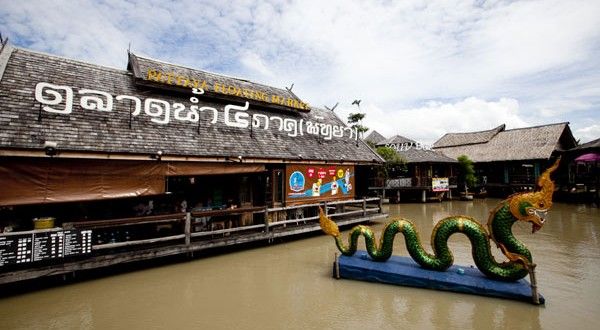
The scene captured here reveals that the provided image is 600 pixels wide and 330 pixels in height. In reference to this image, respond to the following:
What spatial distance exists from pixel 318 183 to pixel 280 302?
6.93 meters

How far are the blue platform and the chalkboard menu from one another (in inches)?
233

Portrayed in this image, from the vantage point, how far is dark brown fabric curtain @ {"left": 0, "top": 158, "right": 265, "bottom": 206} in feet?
22.5

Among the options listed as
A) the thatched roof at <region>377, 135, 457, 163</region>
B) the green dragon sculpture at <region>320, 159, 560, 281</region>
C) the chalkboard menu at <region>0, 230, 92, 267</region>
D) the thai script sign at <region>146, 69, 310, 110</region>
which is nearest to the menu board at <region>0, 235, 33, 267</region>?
the chalkboard menu at <region>0, 230, 92, 267</region>

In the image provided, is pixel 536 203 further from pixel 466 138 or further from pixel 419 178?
pixel 466 138

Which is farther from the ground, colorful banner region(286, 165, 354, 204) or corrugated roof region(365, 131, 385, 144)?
corrugated roof region(365, 131, 385, 144)

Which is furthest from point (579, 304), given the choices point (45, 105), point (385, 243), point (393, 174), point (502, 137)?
point (502, 137)

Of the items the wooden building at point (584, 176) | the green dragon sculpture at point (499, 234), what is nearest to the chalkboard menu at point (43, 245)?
the green dragon sculpture at point (499, 234)

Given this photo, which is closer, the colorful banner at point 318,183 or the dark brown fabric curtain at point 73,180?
the dark brown fabric curtain at point 73,180

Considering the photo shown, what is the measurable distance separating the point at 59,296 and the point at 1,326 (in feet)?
4.01

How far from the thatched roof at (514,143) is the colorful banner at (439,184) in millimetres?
6985

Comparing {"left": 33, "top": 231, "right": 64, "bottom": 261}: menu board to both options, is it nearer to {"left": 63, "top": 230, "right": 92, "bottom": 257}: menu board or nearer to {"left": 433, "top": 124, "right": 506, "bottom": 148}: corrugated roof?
{"left": 63, "top": 230, "right": 92, "bottom": 257}: menu board

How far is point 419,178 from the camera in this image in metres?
24.1

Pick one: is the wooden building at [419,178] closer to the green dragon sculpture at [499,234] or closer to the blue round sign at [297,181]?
the blue round sign at [297,181]

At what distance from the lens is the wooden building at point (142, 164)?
698cm
